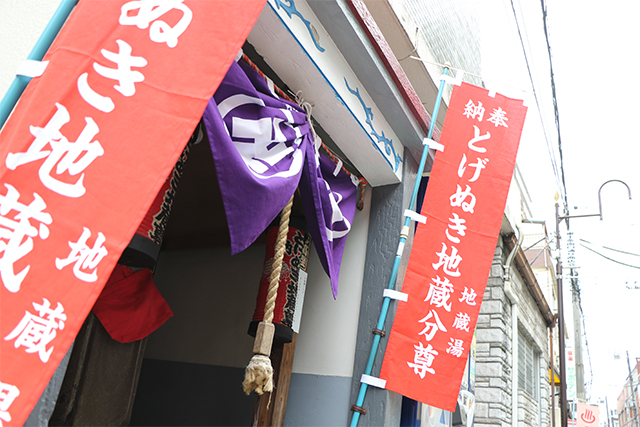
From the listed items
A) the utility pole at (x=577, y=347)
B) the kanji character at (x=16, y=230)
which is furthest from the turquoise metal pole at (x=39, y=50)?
the utility pole at (x=577, y=347)

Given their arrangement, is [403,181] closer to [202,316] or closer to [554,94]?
[202,316]

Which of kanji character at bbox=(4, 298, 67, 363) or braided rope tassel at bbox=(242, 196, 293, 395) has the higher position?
braided rope tassel at bbox=(242, 196, 293, 395)

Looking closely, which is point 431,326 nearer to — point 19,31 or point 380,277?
point 380,277

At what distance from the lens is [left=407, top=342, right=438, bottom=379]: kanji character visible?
368 centimetres

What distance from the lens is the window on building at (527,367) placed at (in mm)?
9429

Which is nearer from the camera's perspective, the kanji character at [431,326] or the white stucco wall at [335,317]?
the kanji character at [431,326]

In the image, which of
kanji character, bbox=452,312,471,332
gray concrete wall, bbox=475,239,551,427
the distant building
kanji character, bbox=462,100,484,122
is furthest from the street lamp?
the distant building

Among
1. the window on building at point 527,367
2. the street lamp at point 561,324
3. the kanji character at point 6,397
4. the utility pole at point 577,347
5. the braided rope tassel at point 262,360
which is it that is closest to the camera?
the kanji character at point 6,397

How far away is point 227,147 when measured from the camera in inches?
102

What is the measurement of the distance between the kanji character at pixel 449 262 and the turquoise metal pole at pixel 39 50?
319 cm

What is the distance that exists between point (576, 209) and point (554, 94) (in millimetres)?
7275

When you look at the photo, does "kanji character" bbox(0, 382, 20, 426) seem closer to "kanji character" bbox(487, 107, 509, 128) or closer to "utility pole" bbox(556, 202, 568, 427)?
"kanji character" bbox(487, 107, 509, 128)

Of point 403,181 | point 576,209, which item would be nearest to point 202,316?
point 403,181

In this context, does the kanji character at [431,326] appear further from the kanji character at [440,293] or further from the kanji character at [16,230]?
the kanji character at [16,230]
